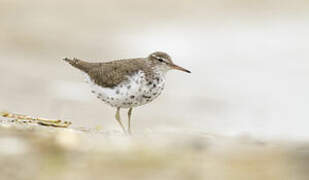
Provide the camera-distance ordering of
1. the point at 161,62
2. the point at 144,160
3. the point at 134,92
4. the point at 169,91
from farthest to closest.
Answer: the point at 169,91
the point at 161,62
the point at 134,92
the point at 144,160

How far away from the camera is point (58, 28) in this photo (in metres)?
22.8

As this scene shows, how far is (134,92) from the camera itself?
28.2ft

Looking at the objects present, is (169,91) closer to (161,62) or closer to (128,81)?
(161,62)

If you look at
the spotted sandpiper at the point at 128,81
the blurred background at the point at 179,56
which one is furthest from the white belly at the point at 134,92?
the blurred background at the point at 179,56

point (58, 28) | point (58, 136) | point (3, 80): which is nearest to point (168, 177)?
point (58, 136)

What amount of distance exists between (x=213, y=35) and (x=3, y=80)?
8960mm

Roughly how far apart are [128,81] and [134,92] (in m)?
0.21

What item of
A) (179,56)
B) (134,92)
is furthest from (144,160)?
(179,56)

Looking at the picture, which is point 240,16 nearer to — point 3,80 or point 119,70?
point 3,80

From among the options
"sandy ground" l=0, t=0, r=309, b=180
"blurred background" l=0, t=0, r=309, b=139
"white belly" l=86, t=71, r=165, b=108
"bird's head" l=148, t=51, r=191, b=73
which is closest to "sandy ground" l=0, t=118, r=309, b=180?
"sandy ground" l=0, t=0, r=309, b=180

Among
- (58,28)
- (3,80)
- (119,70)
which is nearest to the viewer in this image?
(119,70)

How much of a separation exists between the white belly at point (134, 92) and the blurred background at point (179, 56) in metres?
2.16

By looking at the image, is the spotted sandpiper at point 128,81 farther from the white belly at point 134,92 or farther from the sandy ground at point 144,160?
the sandy ground at point 144,160

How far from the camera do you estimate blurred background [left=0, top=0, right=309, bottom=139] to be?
15547 millimetres
